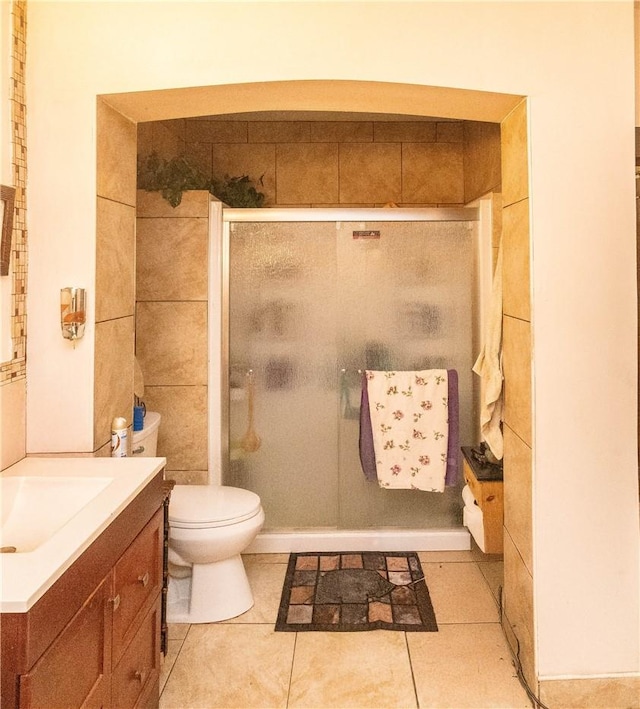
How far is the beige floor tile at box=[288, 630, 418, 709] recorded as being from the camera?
186 centimetres

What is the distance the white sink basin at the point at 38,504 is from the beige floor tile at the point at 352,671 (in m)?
0.99

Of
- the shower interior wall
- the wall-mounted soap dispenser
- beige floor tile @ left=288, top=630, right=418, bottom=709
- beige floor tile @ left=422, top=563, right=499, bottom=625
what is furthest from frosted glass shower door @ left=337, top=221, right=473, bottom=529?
the wall-mounted soap dispenser

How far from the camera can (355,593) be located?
8.27ft

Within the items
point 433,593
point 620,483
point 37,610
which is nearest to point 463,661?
point 433,593

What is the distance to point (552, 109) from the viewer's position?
5.98 ft

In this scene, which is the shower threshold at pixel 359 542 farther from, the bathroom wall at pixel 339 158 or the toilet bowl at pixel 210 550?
the bathroom wall at pixel 339 158

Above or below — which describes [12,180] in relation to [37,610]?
above

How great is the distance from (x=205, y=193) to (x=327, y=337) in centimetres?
95

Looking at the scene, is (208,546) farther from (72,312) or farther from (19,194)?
(19,194)

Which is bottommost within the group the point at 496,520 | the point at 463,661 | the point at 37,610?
the point at 463,661

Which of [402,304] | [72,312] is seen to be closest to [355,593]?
[402,304]

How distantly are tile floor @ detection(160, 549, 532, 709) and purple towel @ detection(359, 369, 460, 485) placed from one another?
2.10 feet

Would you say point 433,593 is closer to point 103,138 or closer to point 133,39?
point 103,138

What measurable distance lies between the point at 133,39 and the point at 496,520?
7.52ft
